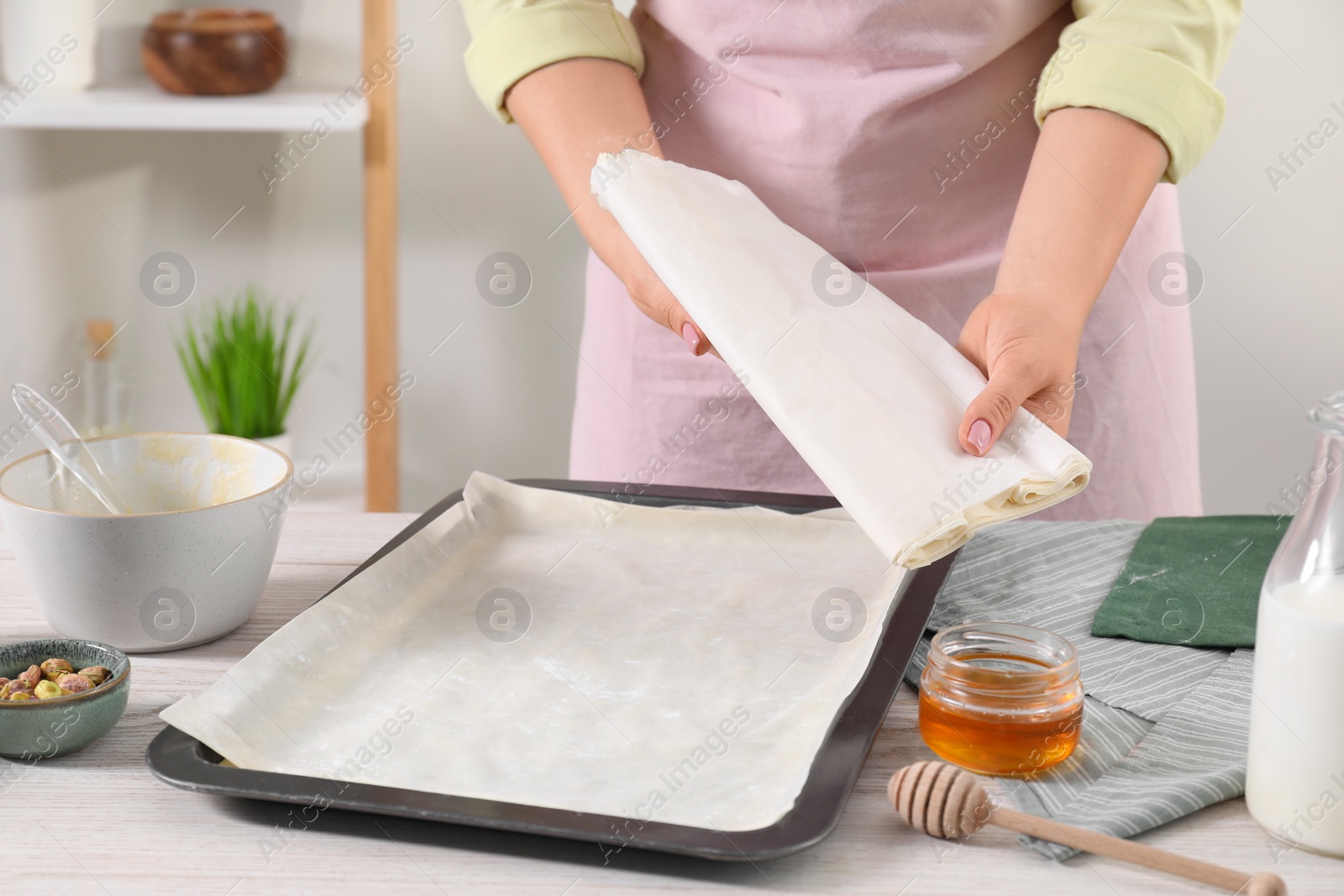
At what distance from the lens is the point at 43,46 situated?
1510 millimetres

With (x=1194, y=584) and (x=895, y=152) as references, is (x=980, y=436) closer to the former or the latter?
(x=1194, y=584)

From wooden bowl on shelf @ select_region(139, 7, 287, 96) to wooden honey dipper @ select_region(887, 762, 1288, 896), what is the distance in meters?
1.33

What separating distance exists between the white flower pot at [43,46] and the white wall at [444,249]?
78mm

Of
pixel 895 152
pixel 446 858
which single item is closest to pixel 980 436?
pixel 446 858

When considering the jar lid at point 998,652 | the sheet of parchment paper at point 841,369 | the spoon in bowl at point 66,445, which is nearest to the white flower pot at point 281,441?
the spoon in bowl at point 66,445

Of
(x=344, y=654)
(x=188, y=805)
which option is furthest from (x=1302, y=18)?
(x=188, y=805)

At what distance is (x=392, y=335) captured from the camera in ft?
5.39

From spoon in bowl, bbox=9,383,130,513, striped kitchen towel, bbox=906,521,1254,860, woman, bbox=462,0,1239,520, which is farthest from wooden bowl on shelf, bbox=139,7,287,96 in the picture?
striped kitchen towel, bbox=906,521,1254,860

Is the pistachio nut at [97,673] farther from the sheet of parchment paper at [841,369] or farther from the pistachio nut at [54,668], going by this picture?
the sheet of parchment paper at [841,369]

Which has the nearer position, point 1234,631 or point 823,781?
point 823,781

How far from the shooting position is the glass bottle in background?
5.67 feet

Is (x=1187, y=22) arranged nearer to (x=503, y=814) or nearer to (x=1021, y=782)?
(x=1021, y=782)

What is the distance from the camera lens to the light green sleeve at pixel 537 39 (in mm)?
972

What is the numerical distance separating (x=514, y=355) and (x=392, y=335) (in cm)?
22
